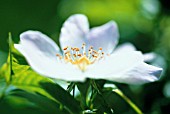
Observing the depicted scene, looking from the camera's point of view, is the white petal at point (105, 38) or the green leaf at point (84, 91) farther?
the white petal at point (105, 38)

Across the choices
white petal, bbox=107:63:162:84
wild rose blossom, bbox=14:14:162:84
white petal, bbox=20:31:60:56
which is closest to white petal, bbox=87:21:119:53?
wild rose blossom, bbox=14:14:162:84

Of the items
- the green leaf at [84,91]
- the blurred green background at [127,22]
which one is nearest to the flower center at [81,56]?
the green leaf at [84,91]

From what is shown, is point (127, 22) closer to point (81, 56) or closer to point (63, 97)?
point (81, 56)

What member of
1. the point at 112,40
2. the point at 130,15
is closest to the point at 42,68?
the point at 112,40

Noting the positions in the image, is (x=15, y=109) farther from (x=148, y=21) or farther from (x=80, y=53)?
(x=148, y=21)

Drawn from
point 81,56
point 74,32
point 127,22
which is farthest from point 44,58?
point 127,22

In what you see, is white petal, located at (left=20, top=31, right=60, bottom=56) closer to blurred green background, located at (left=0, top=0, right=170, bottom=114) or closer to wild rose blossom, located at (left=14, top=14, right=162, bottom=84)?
wild rose blossom, located at (left=14, top=14, right=162, bottom=84)

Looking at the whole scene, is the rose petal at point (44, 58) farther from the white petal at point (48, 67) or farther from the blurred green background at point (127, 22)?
the blurred green background at point (127, 22)
